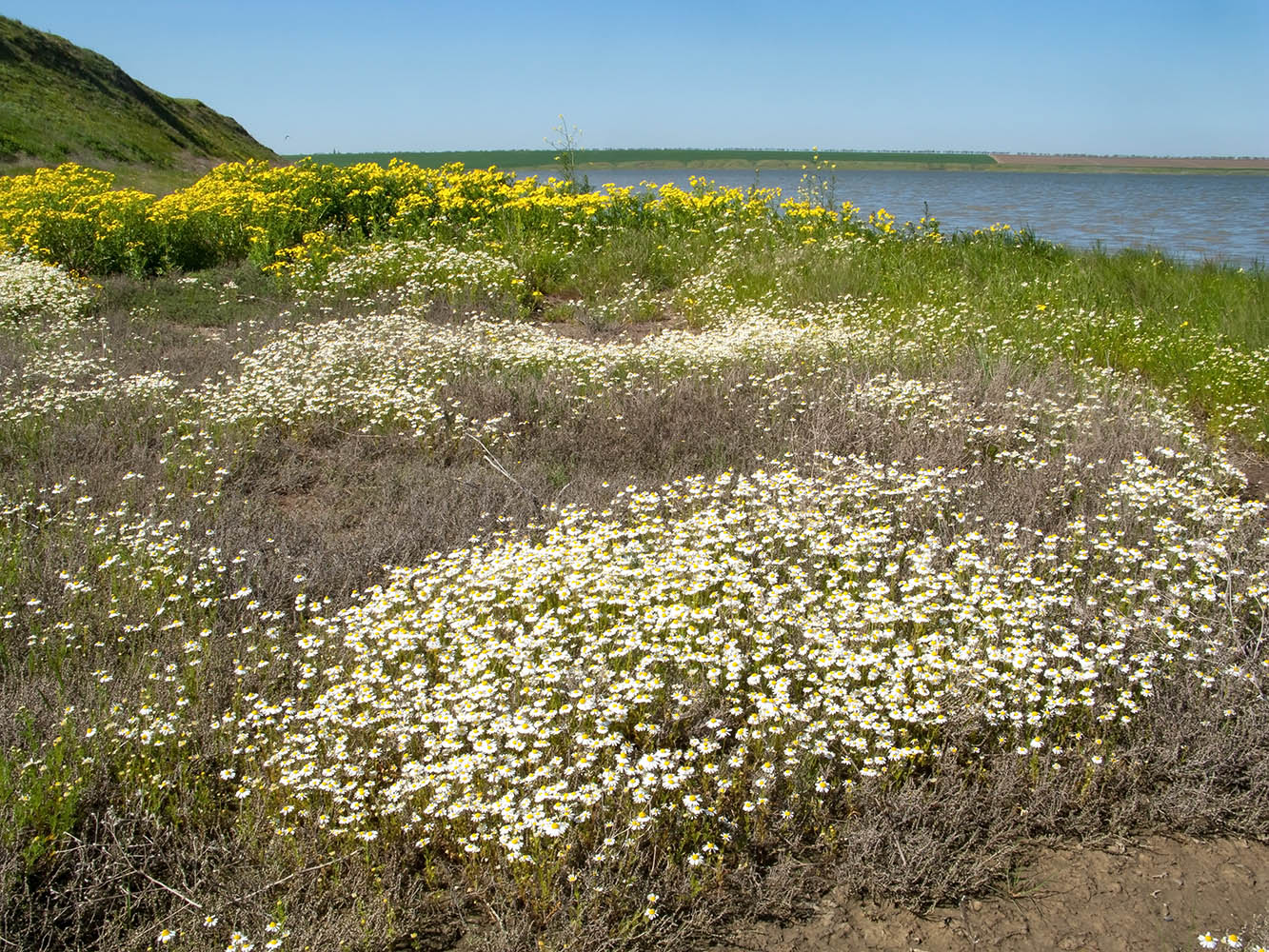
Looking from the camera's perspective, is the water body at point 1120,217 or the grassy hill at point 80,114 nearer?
the water body at point 1120,217

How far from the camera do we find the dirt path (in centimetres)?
281

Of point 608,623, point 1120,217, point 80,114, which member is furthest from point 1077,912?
point 80,114

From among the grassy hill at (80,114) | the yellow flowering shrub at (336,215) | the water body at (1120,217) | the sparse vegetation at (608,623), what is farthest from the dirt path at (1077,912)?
the grassy hill at (80,114)

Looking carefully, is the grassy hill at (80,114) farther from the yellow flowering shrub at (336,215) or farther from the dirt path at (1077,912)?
the dirt path at (1077,912)

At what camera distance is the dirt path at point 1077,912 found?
2.81 metres

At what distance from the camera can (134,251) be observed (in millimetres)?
12273

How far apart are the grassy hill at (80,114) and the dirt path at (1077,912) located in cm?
3452

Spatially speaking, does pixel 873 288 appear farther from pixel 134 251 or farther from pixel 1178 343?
pixel 134 251

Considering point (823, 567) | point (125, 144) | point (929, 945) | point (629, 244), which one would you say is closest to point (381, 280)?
point (629, 244)

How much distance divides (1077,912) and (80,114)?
145 ft

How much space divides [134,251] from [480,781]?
11861mm

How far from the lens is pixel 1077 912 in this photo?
2904 mm

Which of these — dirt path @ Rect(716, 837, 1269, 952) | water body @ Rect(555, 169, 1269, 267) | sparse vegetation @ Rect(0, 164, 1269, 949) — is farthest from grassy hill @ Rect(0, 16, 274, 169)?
dirt path @ Rect(716, 837, 1269, 952)

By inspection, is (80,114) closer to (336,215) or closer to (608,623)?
(336,215)
